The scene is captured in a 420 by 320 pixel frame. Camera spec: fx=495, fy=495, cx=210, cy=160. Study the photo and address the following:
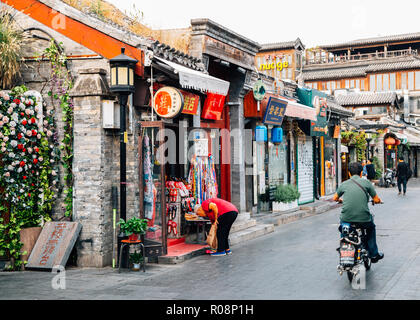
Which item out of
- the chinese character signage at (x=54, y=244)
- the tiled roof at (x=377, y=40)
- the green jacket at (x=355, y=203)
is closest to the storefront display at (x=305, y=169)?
the green jacket at (x=355, y=203)

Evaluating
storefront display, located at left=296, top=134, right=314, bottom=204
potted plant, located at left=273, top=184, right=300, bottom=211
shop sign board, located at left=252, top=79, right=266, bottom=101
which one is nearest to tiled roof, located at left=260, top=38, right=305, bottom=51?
storefront display, located at left=296, top=134, right=314, bottom=204

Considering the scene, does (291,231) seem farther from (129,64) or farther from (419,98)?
(419,98)

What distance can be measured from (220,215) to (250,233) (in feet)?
9.65

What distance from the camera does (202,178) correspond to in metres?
11.6

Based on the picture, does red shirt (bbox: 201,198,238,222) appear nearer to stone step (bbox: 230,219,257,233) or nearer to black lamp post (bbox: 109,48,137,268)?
black lamp post (bbox: 109,48,137,268)

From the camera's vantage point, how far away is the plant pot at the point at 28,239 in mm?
9086

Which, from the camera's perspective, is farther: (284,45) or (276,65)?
(276,65)

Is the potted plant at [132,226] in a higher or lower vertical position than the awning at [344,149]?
lower

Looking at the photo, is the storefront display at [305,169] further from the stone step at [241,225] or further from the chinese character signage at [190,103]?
the chinese character signage at [190,103]

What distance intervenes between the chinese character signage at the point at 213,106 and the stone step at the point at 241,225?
113 inches

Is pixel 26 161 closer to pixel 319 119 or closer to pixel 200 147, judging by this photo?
pixel 200 147

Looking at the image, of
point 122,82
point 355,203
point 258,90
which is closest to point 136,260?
point 122,82

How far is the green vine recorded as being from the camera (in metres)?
9.44

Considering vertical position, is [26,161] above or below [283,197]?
above
